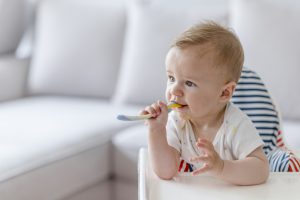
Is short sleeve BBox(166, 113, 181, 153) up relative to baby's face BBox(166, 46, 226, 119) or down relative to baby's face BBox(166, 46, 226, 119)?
down

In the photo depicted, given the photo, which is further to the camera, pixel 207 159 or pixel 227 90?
pixel 227 90

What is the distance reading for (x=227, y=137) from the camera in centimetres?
125

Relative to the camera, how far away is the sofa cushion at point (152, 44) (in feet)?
8.50

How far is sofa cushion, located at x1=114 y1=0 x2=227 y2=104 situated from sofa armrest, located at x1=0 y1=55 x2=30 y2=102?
0.56 m

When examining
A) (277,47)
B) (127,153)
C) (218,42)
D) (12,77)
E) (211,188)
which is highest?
(218,42)

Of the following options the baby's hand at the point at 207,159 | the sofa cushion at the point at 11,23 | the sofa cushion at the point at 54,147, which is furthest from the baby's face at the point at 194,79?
the sofa cushion at the point at 11,23

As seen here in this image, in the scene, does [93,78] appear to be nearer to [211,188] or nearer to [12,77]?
[12,77]

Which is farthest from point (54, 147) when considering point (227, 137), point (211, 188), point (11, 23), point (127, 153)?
point (11, 23)

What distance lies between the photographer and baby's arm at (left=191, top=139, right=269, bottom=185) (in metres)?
1.10

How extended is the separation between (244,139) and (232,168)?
0.11m

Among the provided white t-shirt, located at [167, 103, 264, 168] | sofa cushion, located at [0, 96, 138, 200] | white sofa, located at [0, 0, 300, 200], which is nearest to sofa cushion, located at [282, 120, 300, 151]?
white sofa, located at [0, 0, 300, 200]

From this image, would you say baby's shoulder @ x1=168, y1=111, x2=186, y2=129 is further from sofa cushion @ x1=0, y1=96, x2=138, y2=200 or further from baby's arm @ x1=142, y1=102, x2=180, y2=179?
sofa cushion @ x1=0, y1=96, x2=138, y2=200

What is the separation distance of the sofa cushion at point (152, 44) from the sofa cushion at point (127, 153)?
0.39 metres

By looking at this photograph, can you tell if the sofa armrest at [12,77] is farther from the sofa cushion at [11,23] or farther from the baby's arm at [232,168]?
the baby's arm at [232,168]
